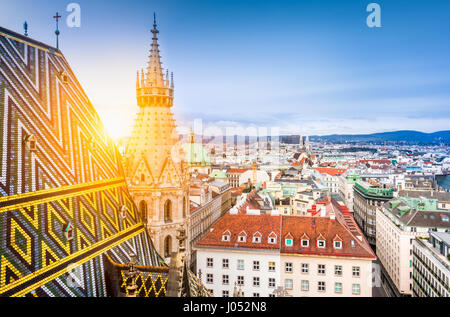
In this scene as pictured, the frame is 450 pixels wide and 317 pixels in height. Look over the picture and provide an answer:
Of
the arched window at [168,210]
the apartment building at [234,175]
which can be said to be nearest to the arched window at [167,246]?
Result: the arched window at [168,210]

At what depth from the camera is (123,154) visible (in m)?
18.3

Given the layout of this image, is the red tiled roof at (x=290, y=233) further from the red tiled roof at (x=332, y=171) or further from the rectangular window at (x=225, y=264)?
the red tiled roof at (x=332, y=171)

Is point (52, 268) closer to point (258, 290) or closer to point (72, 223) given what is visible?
point (72, 223)

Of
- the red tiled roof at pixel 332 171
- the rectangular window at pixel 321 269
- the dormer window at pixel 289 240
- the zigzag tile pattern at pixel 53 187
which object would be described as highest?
the zigzag tile pattern at pixel 53 187

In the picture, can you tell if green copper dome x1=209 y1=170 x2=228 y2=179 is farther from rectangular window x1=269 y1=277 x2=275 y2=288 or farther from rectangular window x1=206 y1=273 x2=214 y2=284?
rectangular window x1=269 y1=277 x2=275 y2=288

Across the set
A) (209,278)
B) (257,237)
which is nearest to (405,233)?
(257,237)

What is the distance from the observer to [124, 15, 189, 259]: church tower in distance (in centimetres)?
1797

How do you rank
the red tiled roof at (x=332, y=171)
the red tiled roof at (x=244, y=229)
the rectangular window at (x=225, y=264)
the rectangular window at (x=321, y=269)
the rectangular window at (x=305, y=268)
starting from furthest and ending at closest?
the red tiled roof at (x=332, y=171) < the red tiled roof at (x=244, y=229) < the rectangular window at (x=225, y=264) < the rectangular window at (x=305, y=268) < the rectangular window at (x=321, y=269)

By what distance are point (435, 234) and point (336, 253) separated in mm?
12282

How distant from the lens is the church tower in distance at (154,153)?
18.0m

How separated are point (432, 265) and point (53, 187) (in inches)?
1168

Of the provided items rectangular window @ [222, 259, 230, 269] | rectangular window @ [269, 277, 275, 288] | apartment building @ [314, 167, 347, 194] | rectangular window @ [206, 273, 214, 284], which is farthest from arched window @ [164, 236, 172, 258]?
apartment building @ [314, 167, 347, 194]

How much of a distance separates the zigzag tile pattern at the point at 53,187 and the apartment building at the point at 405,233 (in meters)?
30.0

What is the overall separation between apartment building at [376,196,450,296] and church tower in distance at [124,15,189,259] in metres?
27.1
